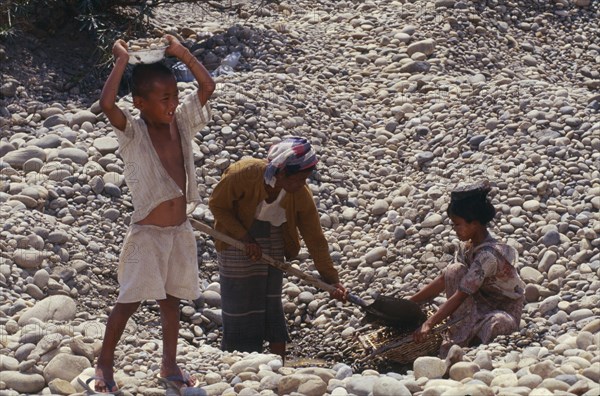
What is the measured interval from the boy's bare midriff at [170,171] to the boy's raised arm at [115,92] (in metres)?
0.19

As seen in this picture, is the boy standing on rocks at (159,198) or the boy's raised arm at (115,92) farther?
the boy standing on rocks at (159,198)

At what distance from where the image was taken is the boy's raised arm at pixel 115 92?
4.25 meters

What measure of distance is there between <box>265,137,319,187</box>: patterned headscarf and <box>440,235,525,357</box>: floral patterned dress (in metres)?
0.81

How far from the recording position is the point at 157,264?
443 centimetres

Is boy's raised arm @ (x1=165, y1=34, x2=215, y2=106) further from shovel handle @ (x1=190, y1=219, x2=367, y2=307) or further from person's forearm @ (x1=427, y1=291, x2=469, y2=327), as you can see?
person's forearm @ (x1=427, y1=291, x2=469, y2=327)

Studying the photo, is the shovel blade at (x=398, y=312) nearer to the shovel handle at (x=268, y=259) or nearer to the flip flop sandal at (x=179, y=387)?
the shovel handle at (x=268, y=259)

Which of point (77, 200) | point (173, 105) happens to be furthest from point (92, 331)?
point (77, 200)

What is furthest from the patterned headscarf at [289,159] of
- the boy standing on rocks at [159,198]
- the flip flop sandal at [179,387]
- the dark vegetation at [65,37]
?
the dark vegetation at [65,37]

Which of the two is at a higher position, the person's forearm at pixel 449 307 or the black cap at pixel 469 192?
the black cap at pixel 469 192

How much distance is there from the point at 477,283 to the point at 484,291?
0.19 meters

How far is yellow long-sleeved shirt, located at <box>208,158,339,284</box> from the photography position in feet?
17.3

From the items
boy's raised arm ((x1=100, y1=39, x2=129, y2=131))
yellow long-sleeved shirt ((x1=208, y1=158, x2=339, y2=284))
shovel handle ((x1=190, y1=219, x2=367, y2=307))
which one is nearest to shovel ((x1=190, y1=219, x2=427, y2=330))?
shovel handle ((x1=190, y1=219, x2=367, y2=307))

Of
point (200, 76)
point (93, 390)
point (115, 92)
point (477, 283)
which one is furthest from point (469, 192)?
point (93, 390)

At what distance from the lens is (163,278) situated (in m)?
4.46
